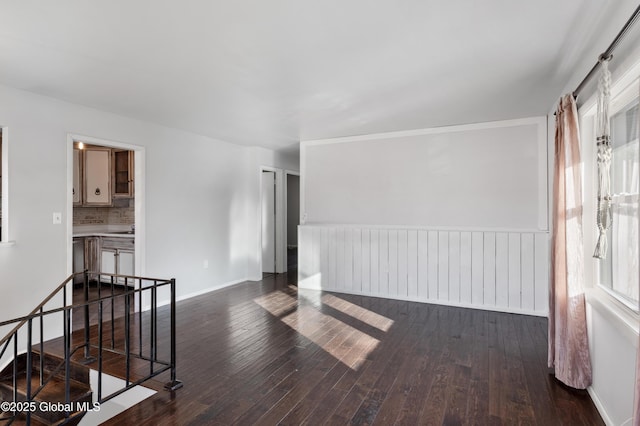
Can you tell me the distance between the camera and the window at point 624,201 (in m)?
1.88

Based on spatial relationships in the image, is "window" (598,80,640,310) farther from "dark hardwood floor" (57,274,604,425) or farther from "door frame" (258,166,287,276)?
"door frame" (258,166,287,276)

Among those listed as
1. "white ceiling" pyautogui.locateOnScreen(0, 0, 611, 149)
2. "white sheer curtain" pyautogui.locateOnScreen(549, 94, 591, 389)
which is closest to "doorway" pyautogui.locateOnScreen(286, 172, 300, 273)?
"white ceiling" pyautogui.locateOnScreen(0, 0, 611, 149)

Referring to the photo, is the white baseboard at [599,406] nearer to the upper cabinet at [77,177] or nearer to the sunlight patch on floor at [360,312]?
the sunlight patch on floor at [360,312]

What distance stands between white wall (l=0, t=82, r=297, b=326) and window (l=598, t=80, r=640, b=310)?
4536mm

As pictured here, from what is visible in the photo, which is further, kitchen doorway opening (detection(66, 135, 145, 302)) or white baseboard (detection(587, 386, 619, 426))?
kitchen doorway opening (detection(66, 135, 145, 302))

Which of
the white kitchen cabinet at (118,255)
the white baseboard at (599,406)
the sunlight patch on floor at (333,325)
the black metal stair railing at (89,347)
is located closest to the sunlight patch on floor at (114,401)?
the black metal stair railing at (89,347)

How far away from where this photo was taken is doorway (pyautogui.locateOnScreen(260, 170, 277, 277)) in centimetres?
650

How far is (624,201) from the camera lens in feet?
6.60

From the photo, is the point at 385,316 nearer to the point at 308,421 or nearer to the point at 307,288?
the point at 307,288

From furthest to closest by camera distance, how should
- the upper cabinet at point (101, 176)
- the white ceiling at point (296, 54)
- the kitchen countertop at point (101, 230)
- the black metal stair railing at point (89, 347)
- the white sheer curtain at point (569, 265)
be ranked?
the upper cabinet at point (101, 176)
the kitchen countertop at point (101, 230)
the black metal stair railing at point (89, 347)
the white sheer curtain at point (569, 265)
the white ceiling at point (296, 54)

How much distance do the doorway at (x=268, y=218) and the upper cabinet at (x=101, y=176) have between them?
221cm

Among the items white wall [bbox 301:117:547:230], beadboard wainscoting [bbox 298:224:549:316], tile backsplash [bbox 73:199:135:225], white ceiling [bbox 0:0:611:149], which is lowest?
beadboard wainscoting [bbox 298:224:549:316]

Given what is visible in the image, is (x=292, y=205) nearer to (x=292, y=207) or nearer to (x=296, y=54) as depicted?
(x=292, y=207)

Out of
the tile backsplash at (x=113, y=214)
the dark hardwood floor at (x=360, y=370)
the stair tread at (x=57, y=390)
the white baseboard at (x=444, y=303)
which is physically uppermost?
the tile backsplash at (x=113, y=214)
